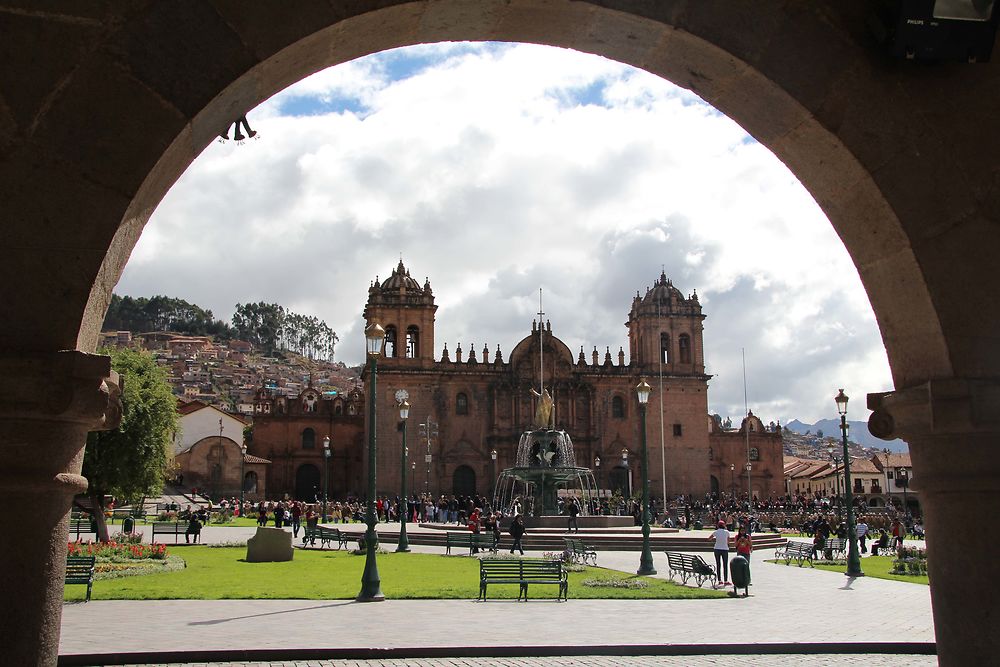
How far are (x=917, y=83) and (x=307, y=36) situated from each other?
2.54 metres

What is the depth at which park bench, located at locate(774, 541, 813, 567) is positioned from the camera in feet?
73.1

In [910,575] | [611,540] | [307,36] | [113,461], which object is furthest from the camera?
[611,540]

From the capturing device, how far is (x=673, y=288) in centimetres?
6006

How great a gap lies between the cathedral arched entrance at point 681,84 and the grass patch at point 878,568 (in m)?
14.0

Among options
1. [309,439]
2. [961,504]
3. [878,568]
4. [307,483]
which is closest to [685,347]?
[309,439]

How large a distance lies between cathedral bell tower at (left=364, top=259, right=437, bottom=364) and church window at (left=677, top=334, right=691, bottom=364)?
1603 centimetres

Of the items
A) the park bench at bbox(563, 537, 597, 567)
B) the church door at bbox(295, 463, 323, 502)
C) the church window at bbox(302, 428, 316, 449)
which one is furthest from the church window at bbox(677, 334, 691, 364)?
the park bench at bbox(563, 537, 597, 567)

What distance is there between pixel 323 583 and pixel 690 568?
6632 millimetres

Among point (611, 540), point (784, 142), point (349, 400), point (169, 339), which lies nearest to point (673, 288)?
point (349, 400)

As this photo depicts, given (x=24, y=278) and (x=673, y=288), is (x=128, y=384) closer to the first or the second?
(x=24, y=278)

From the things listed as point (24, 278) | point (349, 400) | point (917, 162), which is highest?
point (349, 400)

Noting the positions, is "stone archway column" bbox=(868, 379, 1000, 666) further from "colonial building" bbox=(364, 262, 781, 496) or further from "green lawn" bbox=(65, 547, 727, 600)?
"colonial building" bbox=(364, 262, 781, 496)

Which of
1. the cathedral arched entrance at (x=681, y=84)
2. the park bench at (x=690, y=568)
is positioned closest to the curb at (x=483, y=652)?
the cathedral arched entrance at (x=681, y=84)

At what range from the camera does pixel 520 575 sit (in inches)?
522
